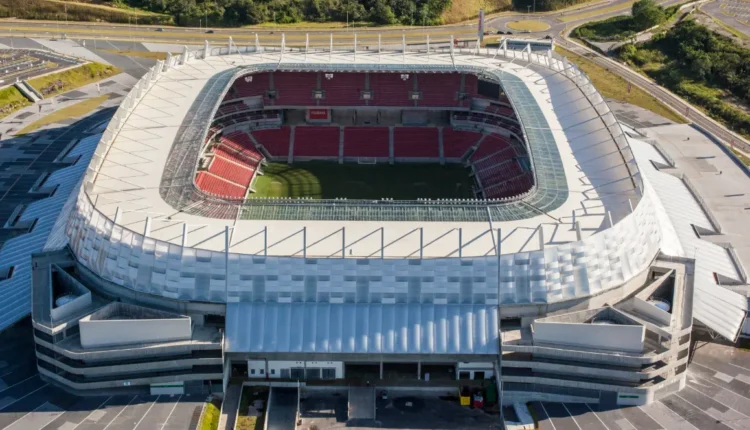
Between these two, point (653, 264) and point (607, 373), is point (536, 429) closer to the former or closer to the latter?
point (607, 373)

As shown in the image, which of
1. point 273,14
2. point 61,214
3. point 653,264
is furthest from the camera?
point 273,14

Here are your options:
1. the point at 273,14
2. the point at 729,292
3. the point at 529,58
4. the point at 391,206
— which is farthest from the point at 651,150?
the point at 273,14

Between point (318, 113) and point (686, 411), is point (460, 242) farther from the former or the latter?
point (318, 113)

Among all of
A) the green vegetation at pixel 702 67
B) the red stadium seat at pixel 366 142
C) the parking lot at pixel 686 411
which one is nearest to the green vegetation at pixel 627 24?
the green vegetation at pixel 702 67

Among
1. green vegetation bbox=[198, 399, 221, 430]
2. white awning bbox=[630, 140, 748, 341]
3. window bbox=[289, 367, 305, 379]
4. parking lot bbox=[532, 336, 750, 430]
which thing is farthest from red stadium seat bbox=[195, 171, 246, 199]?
white awning bbox=[630, 140, 748, 341]

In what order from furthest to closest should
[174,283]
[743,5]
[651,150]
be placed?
1. [743,5]
2. [651,150]
3. [174,283]

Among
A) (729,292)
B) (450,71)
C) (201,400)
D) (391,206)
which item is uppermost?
(450,71)

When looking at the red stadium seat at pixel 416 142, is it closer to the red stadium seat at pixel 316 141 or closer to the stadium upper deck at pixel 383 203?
the red stadium seat at pixel 316 141

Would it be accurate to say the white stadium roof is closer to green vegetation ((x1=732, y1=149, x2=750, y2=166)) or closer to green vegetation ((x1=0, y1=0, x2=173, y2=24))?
green vegetation ((x1=732, y1=149, x2=750, y2=166))
